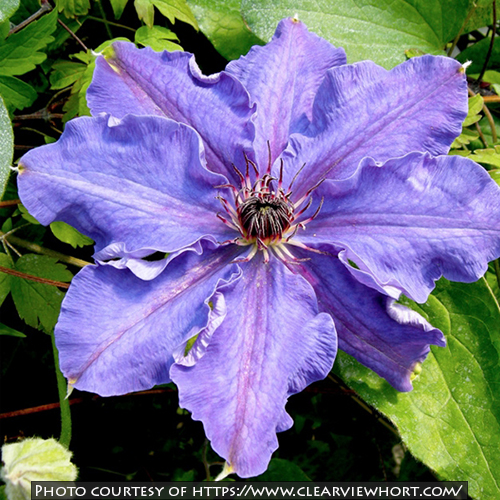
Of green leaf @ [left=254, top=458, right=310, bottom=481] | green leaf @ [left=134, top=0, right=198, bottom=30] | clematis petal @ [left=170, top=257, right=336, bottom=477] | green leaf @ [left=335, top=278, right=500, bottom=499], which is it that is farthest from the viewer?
green leaf @ [left=254, top=458, right=310, bottom=481]

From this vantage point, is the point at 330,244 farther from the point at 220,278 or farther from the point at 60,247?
the point at 60,247

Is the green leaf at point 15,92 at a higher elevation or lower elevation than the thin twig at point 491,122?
lower

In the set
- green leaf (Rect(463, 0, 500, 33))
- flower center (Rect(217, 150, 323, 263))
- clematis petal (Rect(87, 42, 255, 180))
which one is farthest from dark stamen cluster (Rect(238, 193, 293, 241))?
green leaf (Rect(463, 0, 500, 33))

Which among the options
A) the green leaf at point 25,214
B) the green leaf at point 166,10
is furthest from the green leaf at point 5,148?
the green leaf at point 166,10

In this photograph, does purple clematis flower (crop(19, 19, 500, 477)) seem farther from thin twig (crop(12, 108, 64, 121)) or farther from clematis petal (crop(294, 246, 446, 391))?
Result: thin twig (crop(12, 108, 64, 121))

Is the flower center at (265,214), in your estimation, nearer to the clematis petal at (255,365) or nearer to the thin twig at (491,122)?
the clematis petal at (255,365)

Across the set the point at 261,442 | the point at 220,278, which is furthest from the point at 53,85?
the point at 261,442

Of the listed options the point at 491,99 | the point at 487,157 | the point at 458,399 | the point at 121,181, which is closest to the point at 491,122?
the point at 491,99
